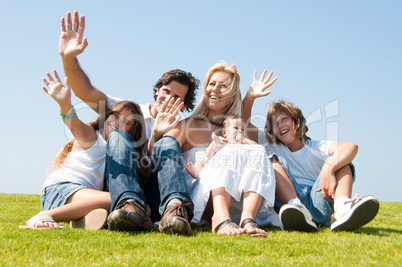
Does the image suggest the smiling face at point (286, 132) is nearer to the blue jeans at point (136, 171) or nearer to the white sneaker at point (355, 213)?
the white sneaker at point (355, 213)

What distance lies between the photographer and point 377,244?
329 cm

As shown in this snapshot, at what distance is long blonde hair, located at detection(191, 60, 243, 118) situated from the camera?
5188 mm

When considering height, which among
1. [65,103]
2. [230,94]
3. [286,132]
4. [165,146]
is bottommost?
[165,146]

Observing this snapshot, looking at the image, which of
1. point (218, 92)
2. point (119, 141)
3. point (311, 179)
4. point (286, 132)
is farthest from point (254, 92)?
point (119, 141)

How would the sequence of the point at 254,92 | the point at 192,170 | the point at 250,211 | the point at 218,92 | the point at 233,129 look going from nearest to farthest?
1. the point at 250,211
2. the point at 192,170
3. the point at 233,129
4. the point at 218,92
5. the point at 254,92

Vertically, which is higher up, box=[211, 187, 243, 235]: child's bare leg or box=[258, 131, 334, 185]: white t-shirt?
box=[258, 131, 334, 185]: white t-shirt

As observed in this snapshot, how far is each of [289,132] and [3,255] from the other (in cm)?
354

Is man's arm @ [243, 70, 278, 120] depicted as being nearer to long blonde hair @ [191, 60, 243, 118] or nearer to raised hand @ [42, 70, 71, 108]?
long blonde hair @ [191, 60, 243, 118]

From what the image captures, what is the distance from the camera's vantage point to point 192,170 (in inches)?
174

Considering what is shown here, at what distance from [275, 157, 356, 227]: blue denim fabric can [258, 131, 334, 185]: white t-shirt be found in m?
0.28

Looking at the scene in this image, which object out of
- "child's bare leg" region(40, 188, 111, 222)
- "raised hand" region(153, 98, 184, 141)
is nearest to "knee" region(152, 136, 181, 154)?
"raised hand" region(153, 98, 184, 141)

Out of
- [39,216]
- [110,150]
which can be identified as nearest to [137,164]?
[110,150]

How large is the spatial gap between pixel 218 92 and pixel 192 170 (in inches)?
50.1

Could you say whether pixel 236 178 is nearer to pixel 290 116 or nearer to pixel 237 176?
pixel 237 176
